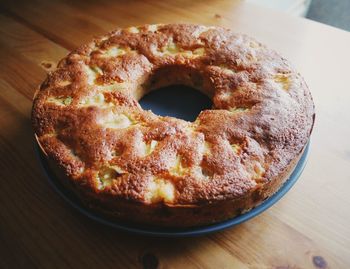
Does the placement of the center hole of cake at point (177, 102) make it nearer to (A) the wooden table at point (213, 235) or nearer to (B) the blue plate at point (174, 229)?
(B) the blue plate at point (174, 229)

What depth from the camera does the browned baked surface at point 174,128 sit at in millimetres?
800

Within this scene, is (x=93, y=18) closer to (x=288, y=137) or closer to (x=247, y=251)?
(x=288, y=137)

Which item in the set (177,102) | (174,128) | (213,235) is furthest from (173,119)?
(213,235)

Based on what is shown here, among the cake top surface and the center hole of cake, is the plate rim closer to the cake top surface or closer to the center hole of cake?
the cake top surface

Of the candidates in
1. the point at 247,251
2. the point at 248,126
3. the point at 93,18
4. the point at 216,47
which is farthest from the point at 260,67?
the point at 93,18

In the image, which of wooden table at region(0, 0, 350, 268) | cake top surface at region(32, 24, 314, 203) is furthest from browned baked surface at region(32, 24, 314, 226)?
wooden table at region(0, 0, 350, 268)

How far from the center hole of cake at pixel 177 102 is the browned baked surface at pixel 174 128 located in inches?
1.0

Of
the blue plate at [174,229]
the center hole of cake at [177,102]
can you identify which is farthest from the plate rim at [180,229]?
the center hole of cake at [177,102]

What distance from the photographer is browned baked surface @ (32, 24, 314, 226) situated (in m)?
0.80

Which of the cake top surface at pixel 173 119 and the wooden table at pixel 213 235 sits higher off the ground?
the cake top surface at pixel 173 119

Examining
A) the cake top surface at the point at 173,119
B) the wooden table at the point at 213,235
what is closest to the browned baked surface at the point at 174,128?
the cake top surface at the point at 173,119

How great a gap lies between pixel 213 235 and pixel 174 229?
129 mm

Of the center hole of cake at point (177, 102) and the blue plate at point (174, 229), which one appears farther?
the center hole of cake at point (177, 102)

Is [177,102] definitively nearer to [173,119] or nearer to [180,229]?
[173,119]
